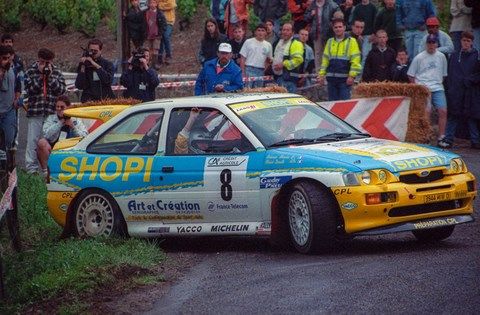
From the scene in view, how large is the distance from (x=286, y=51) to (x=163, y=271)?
440 inches

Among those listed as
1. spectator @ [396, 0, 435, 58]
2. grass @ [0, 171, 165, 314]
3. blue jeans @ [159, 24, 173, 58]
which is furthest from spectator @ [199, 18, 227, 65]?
grass @ [0, 171, 165, 314]

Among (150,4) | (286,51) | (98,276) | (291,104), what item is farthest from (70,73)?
(98,276)

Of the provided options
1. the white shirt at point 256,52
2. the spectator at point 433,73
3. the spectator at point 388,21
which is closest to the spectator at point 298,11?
the spectator at point 388,21

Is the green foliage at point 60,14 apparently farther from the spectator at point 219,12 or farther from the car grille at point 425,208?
the car grille at point 425,208

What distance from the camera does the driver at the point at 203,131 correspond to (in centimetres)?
1333

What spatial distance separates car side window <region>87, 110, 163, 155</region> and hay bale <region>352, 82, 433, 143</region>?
25.8 feet

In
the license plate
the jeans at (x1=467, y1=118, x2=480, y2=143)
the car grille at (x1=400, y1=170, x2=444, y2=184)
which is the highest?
the car grille at (x1=400, y1=170, x2=444, y2=184)

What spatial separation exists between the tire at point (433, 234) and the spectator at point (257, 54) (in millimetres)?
10595

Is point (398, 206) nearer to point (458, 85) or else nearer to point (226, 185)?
point (226, 185)

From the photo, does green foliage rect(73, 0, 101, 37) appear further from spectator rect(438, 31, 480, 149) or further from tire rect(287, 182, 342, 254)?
tire rect(287, 182, 342, 254)

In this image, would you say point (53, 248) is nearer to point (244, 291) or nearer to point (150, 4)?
point (244, 291)

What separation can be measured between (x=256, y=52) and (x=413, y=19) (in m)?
2.79

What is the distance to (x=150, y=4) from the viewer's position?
2645 centimetres

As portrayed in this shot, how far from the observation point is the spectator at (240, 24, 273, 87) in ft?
77.0
